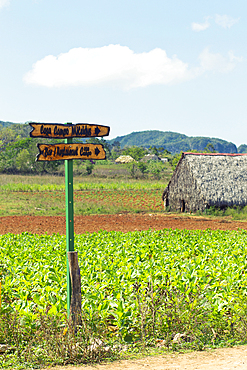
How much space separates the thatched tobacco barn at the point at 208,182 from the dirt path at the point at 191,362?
17292 mm

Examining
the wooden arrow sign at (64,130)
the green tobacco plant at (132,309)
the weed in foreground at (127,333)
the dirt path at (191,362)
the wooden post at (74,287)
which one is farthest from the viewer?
the wooden arrow sign at (64,130)

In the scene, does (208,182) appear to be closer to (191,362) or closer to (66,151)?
(66,151)

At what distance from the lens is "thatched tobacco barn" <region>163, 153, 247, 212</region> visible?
2167cm

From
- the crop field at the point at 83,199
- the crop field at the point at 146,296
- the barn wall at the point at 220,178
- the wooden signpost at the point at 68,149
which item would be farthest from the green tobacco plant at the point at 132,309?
the crop field at the point at 83,199

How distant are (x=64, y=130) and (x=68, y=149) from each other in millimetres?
266

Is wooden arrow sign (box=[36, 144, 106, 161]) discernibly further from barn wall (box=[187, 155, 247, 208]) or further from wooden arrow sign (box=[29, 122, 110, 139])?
barn wall (box=[187, 155, 247, 208])

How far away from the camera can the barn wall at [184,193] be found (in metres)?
22.2

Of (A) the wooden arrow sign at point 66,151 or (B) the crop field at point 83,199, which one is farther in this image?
(B) the crop field at point 83,199

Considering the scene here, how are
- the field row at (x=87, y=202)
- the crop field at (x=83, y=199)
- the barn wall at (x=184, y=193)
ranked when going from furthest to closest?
the crop field at (x=83, y=199) → the field row at (x=87, y=202) → the barn wall at (x=184, y=193)

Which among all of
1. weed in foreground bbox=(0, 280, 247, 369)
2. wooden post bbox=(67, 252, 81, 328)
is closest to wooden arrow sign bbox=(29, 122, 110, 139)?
wooden post bbox=(67, 252, 81, 328)

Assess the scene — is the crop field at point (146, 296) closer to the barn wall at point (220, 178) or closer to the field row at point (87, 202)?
the barn wall at point (220, 178)

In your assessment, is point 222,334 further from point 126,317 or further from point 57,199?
point 57,199

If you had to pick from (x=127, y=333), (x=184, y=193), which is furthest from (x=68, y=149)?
(x=184, y=193)

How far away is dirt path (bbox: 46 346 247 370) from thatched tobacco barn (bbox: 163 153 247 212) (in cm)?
1729
